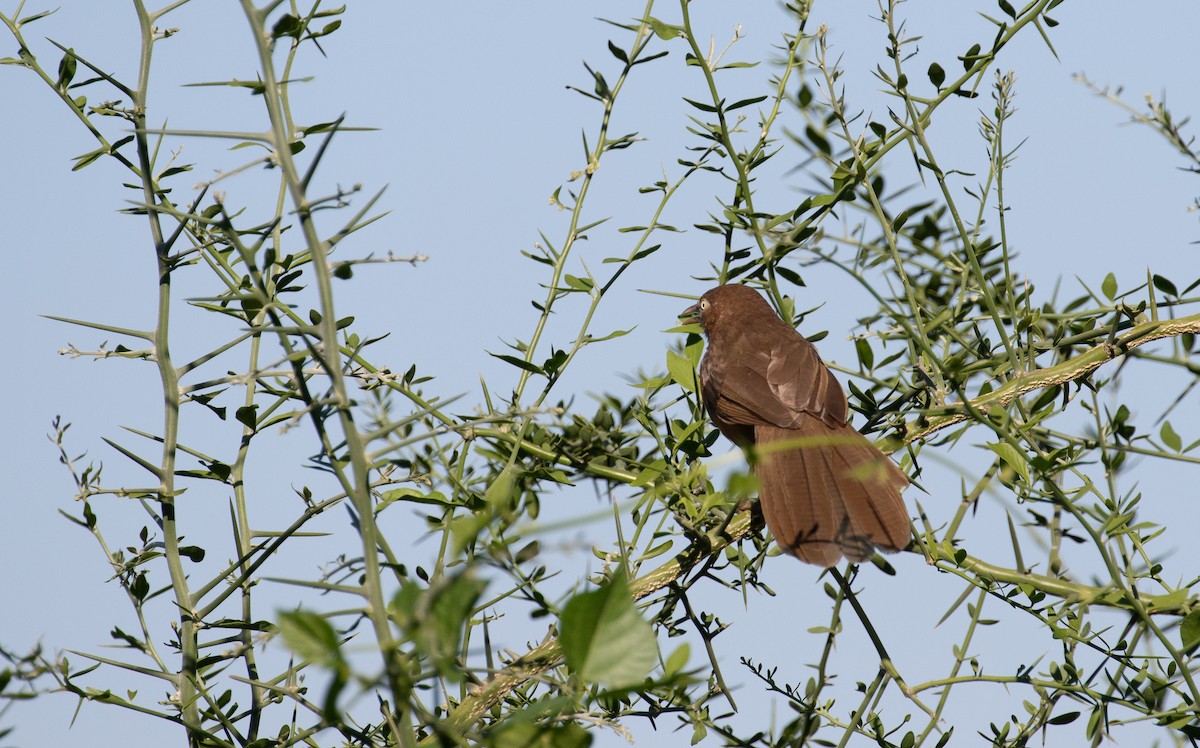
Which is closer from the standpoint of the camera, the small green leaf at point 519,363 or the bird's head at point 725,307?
the small green leaf at point 519,363

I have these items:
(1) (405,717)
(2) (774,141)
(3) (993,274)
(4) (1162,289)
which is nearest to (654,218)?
(2) (774,141)

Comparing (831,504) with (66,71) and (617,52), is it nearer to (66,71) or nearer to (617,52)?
(617,52)

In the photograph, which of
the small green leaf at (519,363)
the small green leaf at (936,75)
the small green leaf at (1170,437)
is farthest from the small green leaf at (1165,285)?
the small green leaf at (519,363)

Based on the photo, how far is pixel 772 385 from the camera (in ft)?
15.3

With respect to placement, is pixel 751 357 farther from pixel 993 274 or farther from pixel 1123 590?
pixel 1123 590

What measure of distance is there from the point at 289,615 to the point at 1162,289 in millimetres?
2507

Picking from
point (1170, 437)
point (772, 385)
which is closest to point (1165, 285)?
point (1170, 437)

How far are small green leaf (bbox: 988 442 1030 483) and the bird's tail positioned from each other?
0.32 metres

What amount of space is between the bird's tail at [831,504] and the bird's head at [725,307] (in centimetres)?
129

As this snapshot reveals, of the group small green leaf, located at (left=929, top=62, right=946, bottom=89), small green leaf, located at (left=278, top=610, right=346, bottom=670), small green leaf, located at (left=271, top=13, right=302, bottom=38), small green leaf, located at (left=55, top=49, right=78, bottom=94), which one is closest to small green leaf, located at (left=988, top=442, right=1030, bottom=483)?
small green leaf, located at (left=929, top=62, right=946, bottom=89)

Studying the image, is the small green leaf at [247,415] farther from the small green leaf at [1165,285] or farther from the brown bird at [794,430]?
the small green leaf at [1165,285]

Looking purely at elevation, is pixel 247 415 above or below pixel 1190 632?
above

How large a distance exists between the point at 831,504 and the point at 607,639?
279cm

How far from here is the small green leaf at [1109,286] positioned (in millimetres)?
2861
